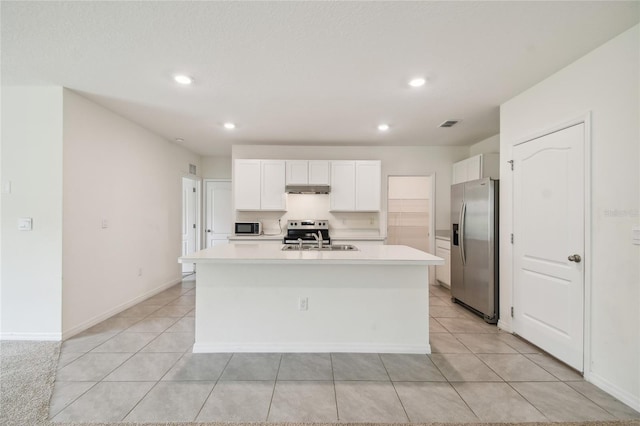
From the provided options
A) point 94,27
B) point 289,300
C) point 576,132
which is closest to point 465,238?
point 576,132

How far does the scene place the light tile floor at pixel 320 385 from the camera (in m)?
1.77

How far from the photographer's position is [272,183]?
479cm

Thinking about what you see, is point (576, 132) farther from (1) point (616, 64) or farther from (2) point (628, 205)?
(2) point (628, 205)

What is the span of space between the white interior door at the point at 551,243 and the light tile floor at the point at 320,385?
0.24 metres

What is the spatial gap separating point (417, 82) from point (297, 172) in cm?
258

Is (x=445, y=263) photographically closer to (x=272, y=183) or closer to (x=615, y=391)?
(x=615, y=391)

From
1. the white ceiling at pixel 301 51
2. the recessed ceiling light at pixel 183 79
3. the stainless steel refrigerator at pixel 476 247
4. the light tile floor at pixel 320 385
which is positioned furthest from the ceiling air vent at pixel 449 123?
the recessed ceiling light at pixel 183 79

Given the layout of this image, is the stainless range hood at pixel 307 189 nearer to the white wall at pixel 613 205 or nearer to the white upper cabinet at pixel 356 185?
the white upper cabinet at pixel 356 185

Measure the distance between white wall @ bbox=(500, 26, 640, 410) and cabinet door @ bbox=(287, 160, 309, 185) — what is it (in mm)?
3367

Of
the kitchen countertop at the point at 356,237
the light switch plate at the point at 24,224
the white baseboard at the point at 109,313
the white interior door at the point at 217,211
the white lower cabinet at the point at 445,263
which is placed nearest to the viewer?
the light switch plate at the point at 24,224

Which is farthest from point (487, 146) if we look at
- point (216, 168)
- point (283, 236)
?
point (216, 168)

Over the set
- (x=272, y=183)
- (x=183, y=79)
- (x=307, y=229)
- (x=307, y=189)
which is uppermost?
(x=183, y=79)

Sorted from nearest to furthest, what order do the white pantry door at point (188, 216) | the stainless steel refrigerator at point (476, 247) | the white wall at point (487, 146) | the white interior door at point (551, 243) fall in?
1. the white interior door at point (551, 243)
2. the stainless steel refrigerator at point (476, 247)
3. the white wall at point (487, 146)
4. the white pantry door at point (188, 216)

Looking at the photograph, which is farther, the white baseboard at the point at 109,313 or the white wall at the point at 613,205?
the white baseboard at the point at 109,313
